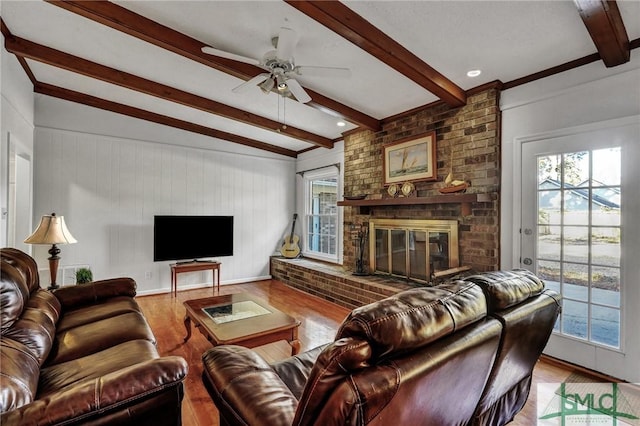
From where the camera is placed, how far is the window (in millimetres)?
5652

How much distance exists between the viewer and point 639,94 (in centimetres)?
235

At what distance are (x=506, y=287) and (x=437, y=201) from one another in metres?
2.22

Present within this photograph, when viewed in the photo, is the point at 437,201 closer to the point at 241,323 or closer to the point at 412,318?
the point at 241,323

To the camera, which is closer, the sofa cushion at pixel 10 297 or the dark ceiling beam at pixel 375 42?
the sofa cushion at pixel 10 297

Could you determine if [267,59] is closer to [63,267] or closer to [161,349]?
[161,349]

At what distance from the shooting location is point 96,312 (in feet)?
8.07

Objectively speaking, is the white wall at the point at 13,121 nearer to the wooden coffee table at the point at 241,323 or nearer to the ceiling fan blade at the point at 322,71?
the wooden coffee table at the point at 241,323

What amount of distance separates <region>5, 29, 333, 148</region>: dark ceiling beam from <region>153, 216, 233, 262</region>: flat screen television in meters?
1.85

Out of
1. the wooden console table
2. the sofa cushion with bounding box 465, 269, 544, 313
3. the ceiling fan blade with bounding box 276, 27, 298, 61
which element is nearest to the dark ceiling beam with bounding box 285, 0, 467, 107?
the ceiling fan blade with bounding box 276, 27, 298, 61

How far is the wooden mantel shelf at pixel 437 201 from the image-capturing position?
317 cm

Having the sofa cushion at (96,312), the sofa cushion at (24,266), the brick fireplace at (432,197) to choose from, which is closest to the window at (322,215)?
the brick fireplace at (432,197)

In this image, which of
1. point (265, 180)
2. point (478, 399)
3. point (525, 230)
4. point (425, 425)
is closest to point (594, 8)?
point (525, 230)

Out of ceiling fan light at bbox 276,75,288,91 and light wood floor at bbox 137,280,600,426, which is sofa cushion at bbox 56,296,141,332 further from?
ceiling fan light at bbox 276,75,288,91

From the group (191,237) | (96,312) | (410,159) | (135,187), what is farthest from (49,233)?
(410,159)
